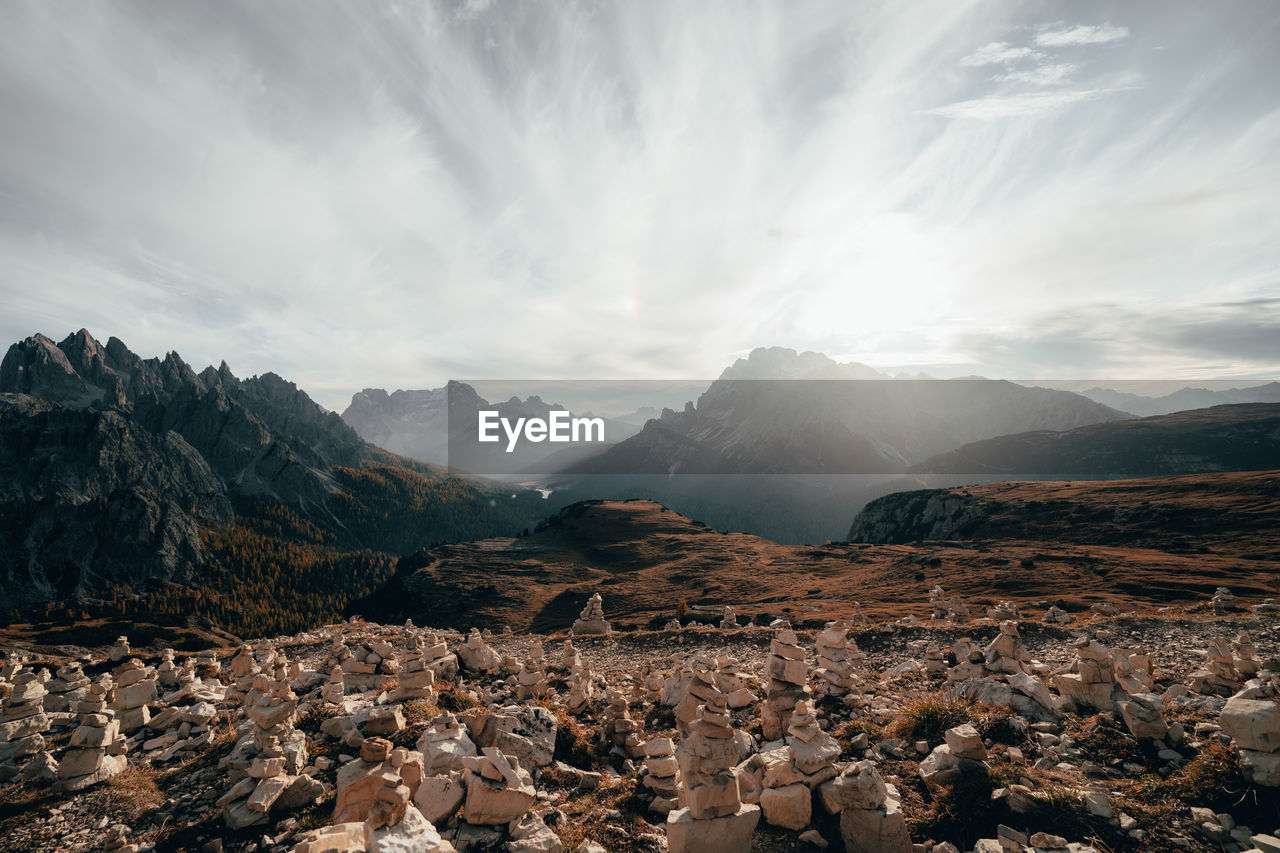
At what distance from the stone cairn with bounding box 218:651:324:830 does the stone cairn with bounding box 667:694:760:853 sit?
7252 mm

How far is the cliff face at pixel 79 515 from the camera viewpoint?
151 m

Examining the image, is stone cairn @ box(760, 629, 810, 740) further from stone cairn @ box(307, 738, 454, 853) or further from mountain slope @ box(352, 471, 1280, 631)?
mountain slope @ box(352, 471, 1280, 631)

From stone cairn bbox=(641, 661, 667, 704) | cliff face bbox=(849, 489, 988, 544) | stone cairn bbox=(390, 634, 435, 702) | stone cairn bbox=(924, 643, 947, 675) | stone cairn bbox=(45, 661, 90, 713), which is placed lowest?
cliff face bbox=(849, 489, 988, 544)

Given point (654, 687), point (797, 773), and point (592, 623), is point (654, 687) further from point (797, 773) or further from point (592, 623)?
point (592, 623)

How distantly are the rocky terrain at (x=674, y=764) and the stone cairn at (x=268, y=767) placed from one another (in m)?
0.05

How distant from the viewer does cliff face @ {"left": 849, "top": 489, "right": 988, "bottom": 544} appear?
131 metres

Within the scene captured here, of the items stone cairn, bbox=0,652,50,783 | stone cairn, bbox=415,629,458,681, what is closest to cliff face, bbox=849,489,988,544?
stone cairn, bbox=415,629,458,681

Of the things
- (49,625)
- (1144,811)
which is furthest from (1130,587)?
(49,625)

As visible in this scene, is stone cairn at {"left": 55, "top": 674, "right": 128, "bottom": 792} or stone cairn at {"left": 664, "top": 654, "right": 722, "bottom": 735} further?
stone cairn at {"left": 664, "top": 654, "right": 722, "bottom": 735}

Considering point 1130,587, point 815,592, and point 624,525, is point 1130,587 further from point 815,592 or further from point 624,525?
point 624,525

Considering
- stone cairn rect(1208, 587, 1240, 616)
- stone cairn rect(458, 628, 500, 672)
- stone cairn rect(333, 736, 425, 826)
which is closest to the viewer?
stone cairn rect(333, 736, 425, 826)

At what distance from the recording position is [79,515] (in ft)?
541

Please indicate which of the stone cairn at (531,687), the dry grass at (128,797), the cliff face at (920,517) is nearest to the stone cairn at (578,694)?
the stone cairn at (531,687)

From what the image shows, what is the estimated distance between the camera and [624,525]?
168125 millimetres
